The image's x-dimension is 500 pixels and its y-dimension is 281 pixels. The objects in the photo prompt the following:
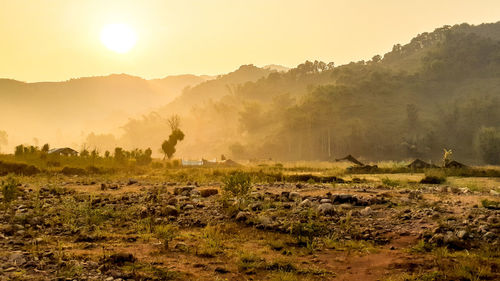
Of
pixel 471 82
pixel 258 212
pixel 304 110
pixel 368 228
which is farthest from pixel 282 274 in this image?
pixel 471 82

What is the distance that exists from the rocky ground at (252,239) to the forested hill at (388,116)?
72.1 metres

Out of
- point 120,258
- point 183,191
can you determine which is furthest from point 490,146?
point 120,258

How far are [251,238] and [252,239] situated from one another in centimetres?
8

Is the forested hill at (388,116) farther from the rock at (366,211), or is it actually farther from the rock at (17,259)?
the rock at (17,259)

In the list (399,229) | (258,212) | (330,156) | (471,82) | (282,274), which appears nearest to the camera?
(282,274)

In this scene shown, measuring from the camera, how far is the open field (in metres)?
6.49

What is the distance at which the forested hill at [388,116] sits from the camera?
87.6 metres

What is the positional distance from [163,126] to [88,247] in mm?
163950

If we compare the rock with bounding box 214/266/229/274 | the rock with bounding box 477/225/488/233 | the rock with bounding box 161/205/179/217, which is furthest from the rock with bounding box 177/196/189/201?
the rock with bounding box 477/225/488/233

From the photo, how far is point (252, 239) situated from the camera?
884 cm

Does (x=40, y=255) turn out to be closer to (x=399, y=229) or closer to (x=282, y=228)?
(x=282, y=228)

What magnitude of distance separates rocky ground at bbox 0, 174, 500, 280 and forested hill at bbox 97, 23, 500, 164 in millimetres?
72124

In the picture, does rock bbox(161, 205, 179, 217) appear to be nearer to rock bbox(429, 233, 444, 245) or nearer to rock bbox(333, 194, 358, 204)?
rock bbox(333, 194, 358, 204)

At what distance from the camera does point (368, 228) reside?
9242 mm
